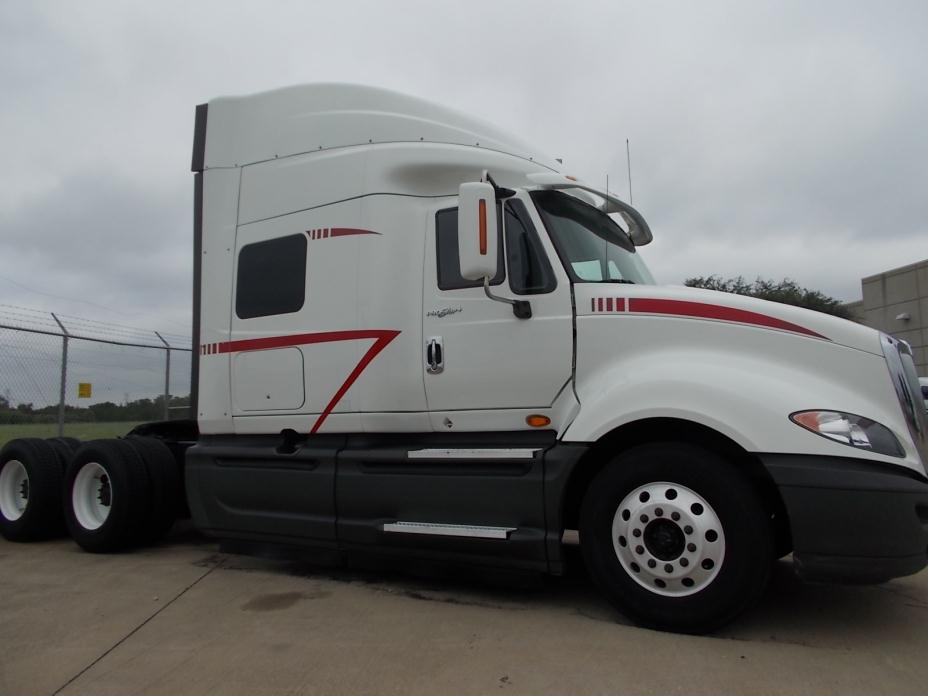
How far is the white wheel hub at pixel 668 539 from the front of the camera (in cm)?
341

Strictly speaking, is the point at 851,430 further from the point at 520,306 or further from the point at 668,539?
the point at 520,306

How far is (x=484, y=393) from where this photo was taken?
4.21 meters

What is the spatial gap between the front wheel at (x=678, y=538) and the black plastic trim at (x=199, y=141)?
4.08 m

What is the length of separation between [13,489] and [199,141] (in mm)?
3919

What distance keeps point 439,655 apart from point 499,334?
1863 millimetres

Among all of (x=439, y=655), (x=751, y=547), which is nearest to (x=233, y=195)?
(x=439, y=655)

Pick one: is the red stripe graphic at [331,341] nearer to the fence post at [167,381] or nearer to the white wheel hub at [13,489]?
the white wheel hub at [13,489]

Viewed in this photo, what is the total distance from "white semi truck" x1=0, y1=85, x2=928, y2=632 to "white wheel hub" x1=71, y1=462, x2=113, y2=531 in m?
0.02

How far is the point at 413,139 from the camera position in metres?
4.72

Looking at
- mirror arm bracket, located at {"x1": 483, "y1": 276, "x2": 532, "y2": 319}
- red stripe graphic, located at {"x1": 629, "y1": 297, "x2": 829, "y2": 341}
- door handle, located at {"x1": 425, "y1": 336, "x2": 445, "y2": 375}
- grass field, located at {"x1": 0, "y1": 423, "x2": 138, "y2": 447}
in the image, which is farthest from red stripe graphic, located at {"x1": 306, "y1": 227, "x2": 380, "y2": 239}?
grass field, located at {"x1": 0, "y1": 423, "x2": 138, "y2": 447}

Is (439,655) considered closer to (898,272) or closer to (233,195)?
(233,195)

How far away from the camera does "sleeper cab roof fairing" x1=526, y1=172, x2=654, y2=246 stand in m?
4.38

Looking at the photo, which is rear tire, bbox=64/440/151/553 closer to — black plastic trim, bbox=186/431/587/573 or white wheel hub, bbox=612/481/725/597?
black plastic trim, bbox=186/431/587/573

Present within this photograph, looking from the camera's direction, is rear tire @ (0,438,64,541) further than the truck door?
Yes
